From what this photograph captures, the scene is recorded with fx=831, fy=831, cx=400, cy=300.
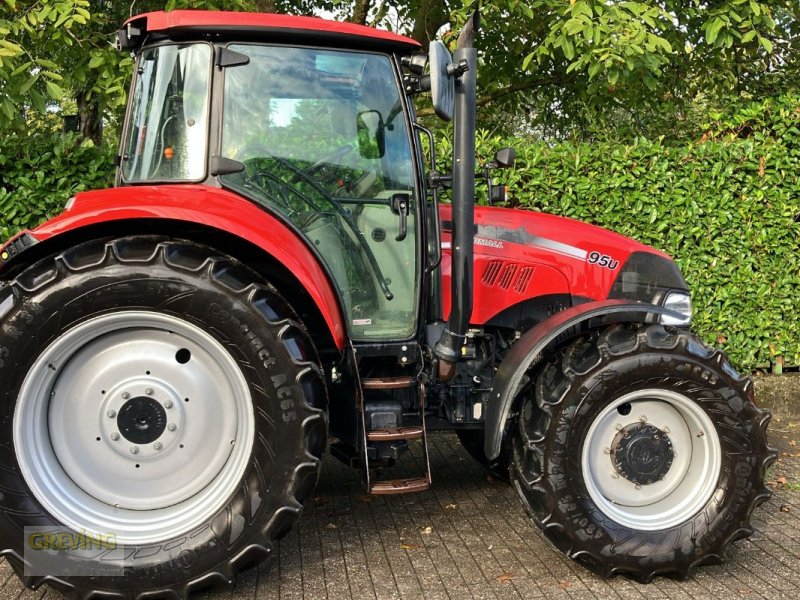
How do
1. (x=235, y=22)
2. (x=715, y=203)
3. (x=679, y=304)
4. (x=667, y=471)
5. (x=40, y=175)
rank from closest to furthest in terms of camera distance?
1. (x=235, y=22)
2. (x=667, y=471)
3. (x=679, y=304)
4. (x=40, y=175)
5. (x=715, y=203)

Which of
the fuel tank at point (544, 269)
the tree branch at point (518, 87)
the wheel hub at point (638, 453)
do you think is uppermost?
the tree branch at point (518, 87)

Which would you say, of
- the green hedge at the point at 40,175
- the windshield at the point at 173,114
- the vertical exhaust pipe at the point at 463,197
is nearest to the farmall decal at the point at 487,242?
the vertical exhaust pipe at the point at 463,197

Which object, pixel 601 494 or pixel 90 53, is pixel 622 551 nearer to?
pixel 601 494

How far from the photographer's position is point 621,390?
347 cm

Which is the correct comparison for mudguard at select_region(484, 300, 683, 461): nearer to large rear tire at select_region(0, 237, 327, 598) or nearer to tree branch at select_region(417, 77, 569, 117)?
large rear tire at select_region(0, 237, 327, 598)

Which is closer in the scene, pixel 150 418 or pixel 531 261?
pixel 150 418

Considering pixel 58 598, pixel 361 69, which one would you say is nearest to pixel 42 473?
pixel 58 598

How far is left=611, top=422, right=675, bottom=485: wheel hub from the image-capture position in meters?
3.54

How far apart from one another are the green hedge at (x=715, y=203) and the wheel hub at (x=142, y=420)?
3.72 metres

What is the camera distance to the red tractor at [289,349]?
308 cm

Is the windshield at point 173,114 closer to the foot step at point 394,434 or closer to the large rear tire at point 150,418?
the large rear tire at point 150,418

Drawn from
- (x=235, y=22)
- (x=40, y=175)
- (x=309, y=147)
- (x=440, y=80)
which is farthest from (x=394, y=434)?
(x=40, y=175)

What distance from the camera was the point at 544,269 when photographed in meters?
4.02

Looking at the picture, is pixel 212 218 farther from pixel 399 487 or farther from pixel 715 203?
pixel 715 203
